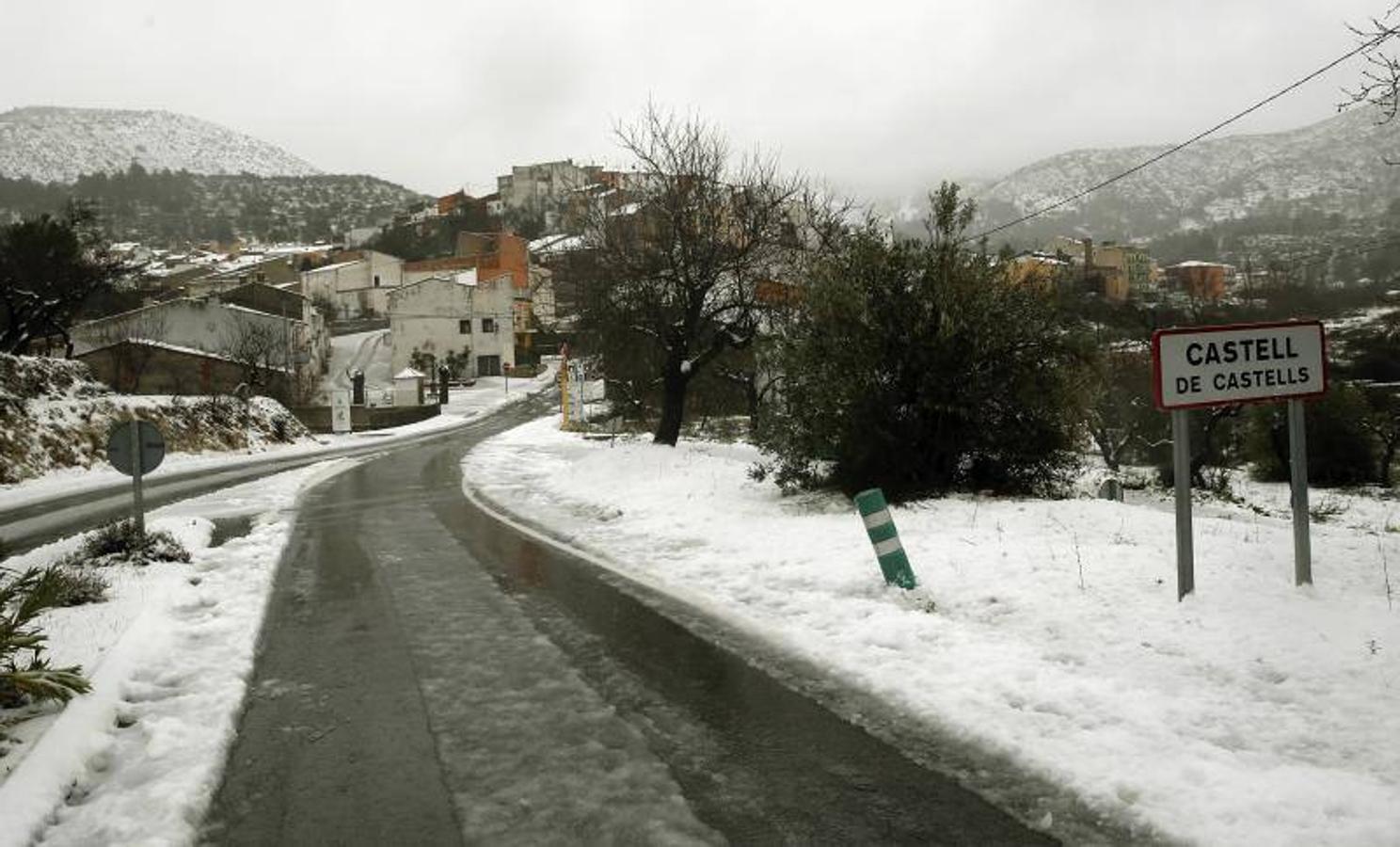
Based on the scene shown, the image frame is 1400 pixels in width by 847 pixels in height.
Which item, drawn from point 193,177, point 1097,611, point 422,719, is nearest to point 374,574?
point 422,719

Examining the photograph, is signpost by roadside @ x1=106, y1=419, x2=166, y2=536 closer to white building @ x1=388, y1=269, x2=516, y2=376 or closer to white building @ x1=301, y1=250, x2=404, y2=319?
white building @ x1=388, y1=269, x2=516, y2=376

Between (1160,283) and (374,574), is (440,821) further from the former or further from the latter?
(1160,283)

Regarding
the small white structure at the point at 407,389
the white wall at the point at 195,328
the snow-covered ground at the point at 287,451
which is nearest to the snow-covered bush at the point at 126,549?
the snow-covered ground at the point at 287,451

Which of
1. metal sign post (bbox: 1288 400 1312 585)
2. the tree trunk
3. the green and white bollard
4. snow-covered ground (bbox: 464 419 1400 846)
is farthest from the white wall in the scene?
metal sign post (bbox: 1288 400 1312 585)

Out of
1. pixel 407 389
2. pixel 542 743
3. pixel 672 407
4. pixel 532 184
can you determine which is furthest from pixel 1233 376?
pixel 532 184

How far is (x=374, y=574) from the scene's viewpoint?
974cm

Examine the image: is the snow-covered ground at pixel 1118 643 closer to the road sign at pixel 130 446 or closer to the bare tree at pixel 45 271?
the road sign at pixel 130 446

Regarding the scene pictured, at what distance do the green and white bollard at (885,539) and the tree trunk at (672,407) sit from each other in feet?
42.9

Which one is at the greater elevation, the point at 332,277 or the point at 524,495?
the point at 332,277

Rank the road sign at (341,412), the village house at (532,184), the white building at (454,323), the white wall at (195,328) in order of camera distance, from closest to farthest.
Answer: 1. the road sign at (341,412)
2. the white wall at (195,328)
3. the white building at (454,323)
4. the village house at (532,184)

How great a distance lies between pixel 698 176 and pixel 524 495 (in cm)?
796

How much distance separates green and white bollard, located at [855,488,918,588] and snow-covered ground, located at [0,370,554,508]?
15.3m

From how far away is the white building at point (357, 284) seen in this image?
105 meters

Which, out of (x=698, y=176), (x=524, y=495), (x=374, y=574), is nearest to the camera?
(x=374, y=574)
